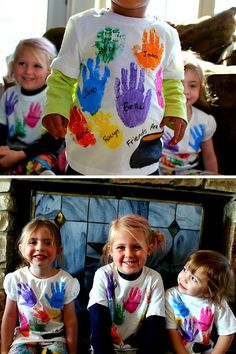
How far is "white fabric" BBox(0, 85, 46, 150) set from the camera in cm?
149

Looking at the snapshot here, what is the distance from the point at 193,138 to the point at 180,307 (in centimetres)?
42

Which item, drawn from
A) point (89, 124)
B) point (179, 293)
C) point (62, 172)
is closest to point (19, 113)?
point (62, 172)

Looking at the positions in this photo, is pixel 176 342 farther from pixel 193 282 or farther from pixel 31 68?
pixel 31 68

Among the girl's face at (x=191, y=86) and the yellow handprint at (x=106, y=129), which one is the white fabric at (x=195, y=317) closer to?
the yellow handprint at (x=106, y=129)

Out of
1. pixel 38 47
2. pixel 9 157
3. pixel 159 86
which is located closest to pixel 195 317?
pixel 159 86

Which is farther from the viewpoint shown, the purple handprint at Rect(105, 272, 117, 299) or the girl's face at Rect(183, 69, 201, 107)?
the girl's face at Rect(183, 69, 201, 107)

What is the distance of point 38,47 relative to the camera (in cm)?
147

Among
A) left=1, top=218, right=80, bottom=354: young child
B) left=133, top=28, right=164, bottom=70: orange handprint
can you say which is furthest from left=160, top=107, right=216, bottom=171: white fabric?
left=1, top=218, right=80, bottom=354: young child

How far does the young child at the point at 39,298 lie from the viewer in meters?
1.26

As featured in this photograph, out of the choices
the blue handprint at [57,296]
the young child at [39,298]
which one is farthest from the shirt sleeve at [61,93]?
the blue handprint at [57,296]

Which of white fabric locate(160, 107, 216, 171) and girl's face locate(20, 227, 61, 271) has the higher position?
white fabric locate(160, 107, 216, 171)

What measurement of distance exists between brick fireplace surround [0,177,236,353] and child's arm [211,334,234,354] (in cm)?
2

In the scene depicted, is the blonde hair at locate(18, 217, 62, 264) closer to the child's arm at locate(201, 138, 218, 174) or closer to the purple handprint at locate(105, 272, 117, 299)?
the purple handprint at locate(105, 272, 117, 299)

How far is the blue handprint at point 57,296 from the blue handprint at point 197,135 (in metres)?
0.46
